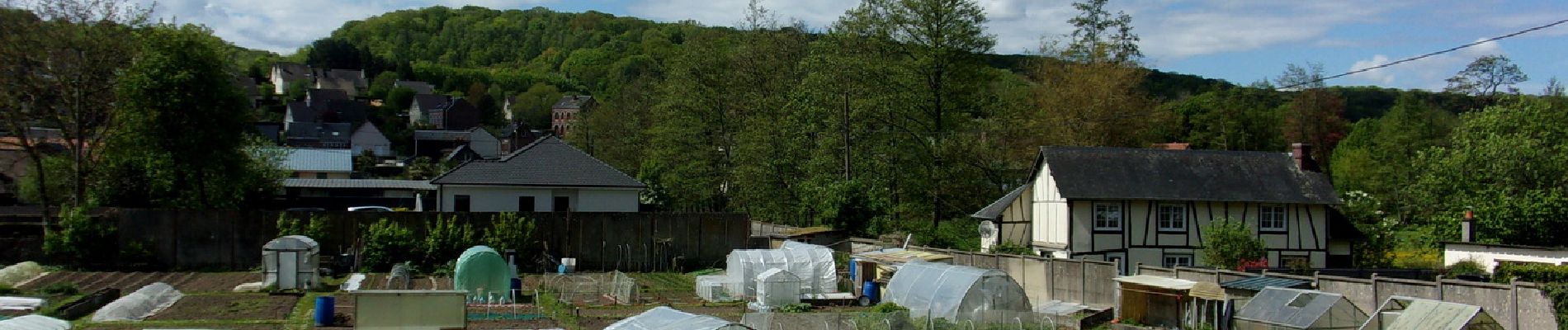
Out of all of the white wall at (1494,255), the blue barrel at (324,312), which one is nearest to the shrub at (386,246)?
the blue barrel at (324,312)

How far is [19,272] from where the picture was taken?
28.4m

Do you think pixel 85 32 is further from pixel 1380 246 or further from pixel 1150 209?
pixel 1380 246

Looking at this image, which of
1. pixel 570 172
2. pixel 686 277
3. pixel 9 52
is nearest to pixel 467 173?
pixel 570 172

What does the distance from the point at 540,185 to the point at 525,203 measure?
2.97 ft

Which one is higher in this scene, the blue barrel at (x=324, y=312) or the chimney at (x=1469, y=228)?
the chimney at (x=1469, y=228)

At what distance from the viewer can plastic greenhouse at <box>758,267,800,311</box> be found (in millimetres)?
24969

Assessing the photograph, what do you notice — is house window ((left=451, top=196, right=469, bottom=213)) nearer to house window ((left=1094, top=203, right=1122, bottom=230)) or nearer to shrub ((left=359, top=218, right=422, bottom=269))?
shrub ((left=359, top=218, right=422, bottom=269))

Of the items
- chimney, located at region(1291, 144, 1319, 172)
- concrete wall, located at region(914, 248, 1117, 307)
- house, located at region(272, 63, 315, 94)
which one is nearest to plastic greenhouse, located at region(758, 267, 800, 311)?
concrete wall, located at region(914, 248, 1117, 307)

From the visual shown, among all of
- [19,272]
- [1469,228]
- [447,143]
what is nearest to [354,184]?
[19,272]

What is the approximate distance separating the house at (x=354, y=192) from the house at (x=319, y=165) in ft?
9.13

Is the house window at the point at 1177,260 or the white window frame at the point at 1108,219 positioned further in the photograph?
the house window at the point at 1177,260

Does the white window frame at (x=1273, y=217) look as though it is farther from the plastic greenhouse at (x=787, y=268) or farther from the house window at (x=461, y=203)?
the house window at (x=461, y=203)

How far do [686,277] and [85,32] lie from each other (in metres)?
19.5

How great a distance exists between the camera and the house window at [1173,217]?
3541 centimetres
